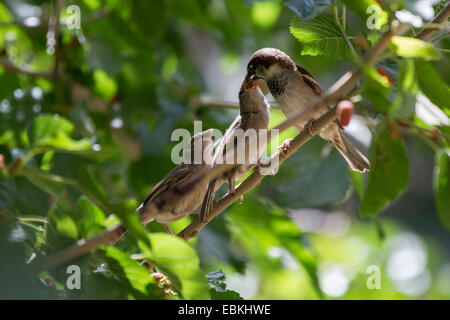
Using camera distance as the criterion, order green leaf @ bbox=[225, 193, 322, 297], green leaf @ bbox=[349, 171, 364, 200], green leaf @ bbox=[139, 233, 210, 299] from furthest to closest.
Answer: green leaf @ bbox=[349, 171, 364, 200], green leaf @ bbox=[225, 193, 322, 297], green leaf @ bbox=[139, 233, 210, 299]

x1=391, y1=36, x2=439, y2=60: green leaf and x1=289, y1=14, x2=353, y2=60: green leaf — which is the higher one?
x1=289, y1=14, x2=353, y2=60: green leaf

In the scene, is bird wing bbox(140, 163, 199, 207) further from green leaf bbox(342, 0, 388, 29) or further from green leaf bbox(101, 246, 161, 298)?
green leaf bbox(342, 0, 388, 29)

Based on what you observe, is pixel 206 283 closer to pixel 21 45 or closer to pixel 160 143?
pixel 160 143

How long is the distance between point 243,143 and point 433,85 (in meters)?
0.61

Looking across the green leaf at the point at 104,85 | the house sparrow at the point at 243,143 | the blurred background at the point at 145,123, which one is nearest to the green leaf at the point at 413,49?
the blurred background at the point at 145,123

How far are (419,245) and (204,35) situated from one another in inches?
110

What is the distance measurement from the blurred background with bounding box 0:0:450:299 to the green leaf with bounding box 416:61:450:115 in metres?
0.24

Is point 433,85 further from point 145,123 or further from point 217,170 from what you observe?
point 145,123

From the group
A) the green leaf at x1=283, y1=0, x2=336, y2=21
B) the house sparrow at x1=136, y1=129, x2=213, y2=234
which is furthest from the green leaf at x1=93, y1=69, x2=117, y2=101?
the green leaf at x1=283, y1=0, x2=336, y2=21

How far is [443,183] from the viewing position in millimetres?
1550

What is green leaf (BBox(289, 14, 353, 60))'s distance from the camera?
138 cm

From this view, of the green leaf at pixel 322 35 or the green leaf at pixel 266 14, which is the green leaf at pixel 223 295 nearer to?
the green leaf at pixel 322 35

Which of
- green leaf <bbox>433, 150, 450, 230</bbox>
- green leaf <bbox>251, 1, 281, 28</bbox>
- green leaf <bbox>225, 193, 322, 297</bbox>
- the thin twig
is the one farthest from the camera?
green leaf <bbox>251, 1, 281, 28</bbox>
